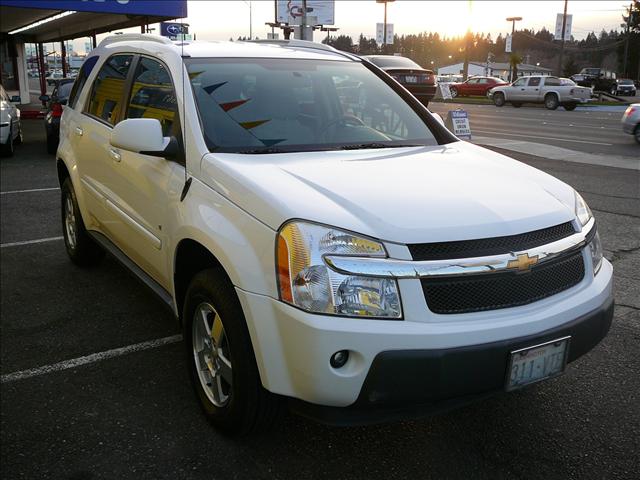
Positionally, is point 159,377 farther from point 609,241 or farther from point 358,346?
point 609,241

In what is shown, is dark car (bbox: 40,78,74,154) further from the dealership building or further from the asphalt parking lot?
the asphalt parking lot

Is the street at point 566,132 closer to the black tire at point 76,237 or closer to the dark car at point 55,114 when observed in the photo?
the dark car at point 55,114

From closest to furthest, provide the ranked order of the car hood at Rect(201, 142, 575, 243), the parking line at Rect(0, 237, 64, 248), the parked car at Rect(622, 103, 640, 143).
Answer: the car hood at Rect(201, 142, 575, 243), the parking line at Rect(0, 237, 64, 248), the parked car at Rect(622, 103, 640, 143)

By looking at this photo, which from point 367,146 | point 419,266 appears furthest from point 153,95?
point 419,266

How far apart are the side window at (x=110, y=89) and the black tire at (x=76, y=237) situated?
83 cm

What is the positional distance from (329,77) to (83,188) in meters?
2.11

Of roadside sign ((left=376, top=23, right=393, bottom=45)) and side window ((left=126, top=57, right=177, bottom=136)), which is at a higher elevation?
roadside sign ((left=376, top=23, right=393, bottom=45))

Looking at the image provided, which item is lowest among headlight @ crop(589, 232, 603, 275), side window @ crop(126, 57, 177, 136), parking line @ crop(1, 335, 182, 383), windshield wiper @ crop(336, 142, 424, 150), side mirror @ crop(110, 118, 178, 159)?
parking line @ crop(1, 335, 182, 383)

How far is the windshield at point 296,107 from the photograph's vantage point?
330 cm

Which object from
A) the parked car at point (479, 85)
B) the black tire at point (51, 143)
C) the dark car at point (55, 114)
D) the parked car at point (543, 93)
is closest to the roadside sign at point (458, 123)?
the dark car at point (55, 114)

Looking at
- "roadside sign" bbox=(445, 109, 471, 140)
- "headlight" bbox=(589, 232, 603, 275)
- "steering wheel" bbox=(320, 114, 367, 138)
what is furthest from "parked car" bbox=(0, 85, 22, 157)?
"headlight" bbox=(589, 232, 603, 275)

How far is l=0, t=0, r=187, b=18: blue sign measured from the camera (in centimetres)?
1480

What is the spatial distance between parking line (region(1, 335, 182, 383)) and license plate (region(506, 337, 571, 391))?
2302 millimetres

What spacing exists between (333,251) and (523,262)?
76cm
